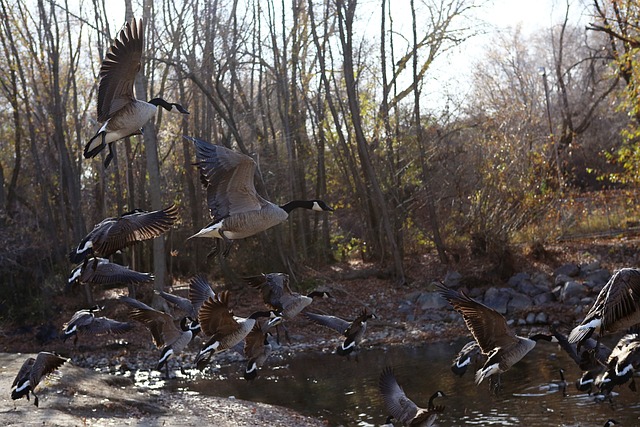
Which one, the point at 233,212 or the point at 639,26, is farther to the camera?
the point at 639,26

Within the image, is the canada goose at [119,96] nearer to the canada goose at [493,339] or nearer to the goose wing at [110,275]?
the goose wing at [110,275]

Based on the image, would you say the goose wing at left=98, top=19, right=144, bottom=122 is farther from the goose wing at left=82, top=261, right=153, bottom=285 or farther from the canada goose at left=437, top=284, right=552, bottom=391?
the canada goose at left=437, top=284, right=552, bottom=391

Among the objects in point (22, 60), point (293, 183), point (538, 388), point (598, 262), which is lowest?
point (538, 388)

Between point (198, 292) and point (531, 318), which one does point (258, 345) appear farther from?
point (531, 318)

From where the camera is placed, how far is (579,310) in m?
18.8

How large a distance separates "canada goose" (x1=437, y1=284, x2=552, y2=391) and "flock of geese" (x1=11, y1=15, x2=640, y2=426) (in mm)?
11

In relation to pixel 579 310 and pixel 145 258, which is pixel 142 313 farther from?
pixel 145 258

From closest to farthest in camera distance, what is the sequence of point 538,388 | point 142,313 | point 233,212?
point 233,212 < point 142,313 < point 538,388

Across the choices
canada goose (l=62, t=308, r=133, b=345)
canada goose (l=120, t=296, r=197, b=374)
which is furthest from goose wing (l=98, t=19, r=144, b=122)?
canada goose (l=62, t=308, r=133, b=345)

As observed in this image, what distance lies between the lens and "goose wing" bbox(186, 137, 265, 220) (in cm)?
846

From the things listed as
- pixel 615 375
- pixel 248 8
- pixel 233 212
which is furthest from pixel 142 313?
pixel 248 8

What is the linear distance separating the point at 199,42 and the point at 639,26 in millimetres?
11543

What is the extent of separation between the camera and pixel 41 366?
9.70m

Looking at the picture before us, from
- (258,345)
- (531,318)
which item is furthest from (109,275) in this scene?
(531,318)
